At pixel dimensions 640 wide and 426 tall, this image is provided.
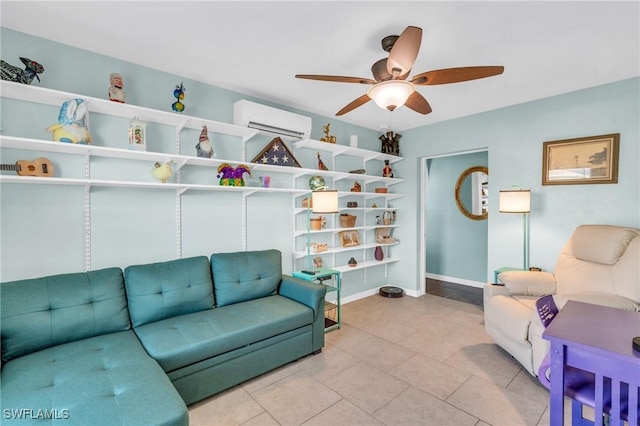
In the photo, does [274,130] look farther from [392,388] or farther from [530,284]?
[530,284]

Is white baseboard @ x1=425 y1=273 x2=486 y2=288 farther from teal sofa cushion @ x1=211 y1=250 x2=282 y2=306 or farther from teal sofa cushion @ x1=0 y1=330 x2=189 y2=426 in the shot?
teal sofa cushion @ x1=0 y1=330 x2=189 y2=426

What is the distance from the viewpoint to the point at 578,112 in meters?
3.08

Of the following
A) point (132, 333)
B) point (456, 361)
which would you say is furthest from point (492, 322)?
point (132, 333)

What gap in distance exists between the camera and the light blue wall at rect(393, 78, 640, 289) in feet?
9.27

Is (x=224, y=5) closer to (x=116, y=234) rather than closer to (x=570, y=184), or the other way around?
(x=116, y=234)

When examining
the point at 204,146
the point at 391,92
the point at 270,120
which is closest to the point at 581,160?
the point at 391,92

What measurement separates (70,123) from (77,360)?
4.94 ft

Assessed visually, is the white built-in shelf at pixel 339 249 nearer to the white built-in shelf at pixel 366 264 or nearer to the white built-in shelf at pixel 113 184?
the white built-in shelf at pixel 366 264

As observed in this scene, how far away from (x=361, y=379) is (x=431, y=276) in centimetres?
381

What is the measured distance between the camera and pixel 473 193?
5039 mm

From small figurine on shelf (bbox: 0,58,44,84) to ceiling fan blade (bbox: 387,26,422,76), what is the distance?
2.28 meters

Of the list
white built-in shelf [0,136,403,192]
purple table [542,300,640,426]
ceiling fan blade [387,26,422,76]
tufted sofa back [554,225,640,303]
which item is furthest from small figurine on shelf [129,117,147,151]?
tufted sofa back [554,225,640,303]

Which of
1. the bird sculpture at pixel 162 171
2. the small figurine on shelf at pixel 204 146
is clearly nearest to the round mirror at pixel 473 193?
the small figurine on shelf at pixel 204 146

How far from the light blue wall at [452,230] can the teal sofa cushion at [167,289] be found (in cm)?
430
